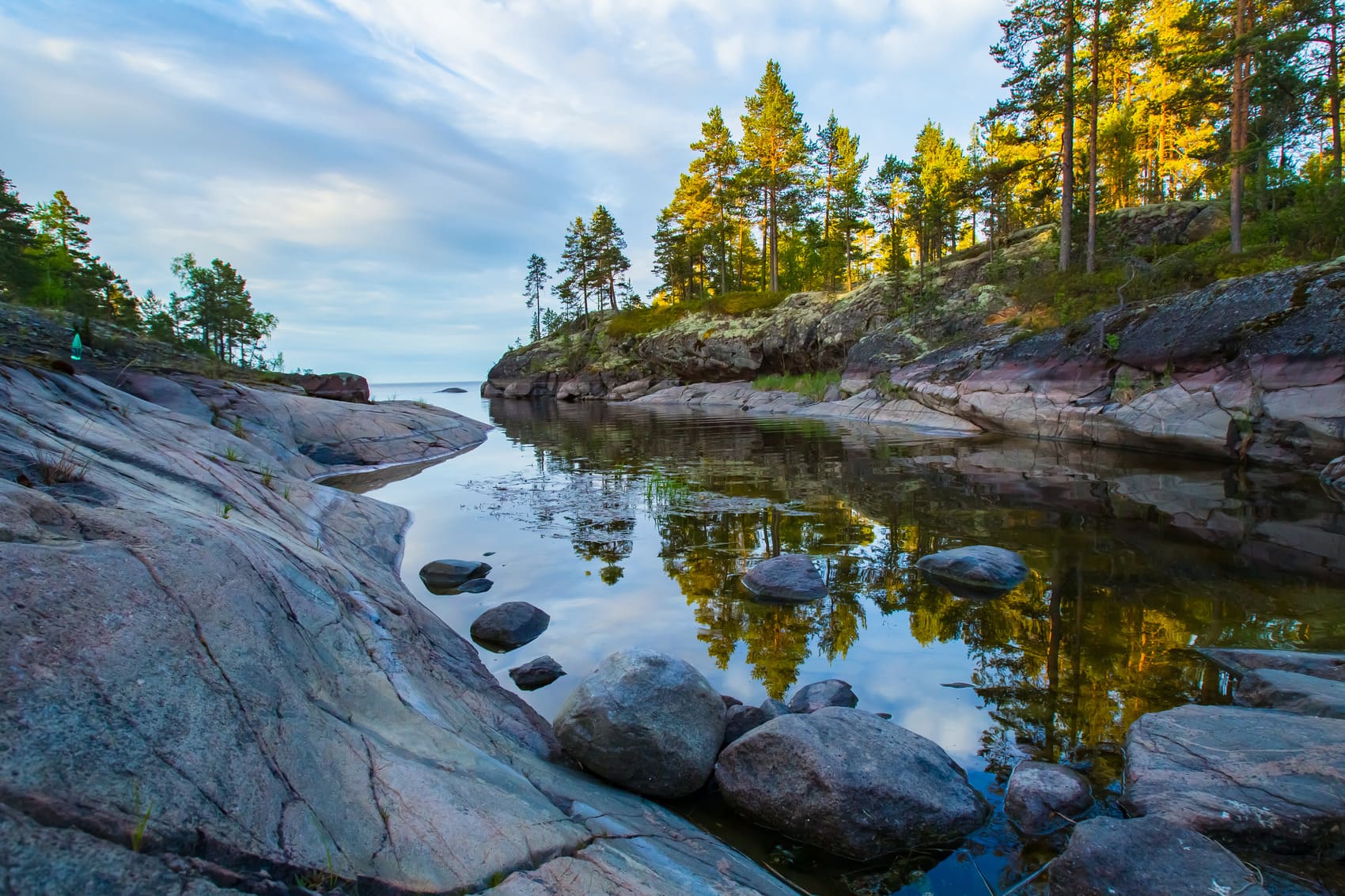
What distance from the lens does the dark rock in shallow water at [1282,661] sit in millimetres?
4773

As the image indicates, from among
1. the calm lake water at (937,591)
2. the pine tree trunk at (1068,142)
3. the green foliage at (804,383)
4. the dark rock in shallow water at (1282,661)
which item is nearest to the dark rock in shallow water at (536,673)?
the calm lake water at (937,591)

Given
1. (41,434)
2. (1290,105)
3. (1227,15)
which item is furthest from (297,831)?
(1227,15)

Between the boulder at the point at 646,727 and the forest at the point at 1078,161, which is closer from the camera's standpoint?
the boulder at the point at 646,727

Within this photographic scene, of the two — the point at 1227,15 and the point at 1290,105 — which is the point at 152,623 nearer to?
the point at 1290,105

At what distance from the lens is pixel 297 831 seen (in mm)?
2123

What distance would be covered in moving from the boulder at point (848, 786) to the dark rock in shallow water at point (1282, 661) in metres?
3.06

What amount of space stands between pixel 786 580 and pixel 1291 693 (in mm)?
4124

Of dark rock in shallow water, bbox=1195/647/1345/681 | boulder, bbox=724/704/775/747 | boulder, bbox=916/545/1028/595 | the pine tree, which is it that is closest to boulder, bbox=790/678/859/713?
boulder, bbox=724/704/775/747

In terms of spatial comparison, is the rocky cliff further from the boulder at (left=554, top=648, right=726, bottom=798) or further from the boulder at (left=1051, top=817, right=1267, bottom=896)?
the boulder at (left=1051, top=817, right=1267, bottom=896)

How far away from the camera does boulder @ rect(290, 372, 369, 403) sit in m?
23.5

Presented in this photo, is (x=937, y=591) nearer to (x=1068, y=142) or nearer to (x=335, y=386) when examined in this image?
(x=335, y=386)

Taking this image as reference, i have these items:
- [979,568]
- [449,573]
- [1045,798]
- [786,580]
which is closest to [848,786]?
[1045,798]

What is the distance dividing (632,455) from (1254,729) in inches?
611

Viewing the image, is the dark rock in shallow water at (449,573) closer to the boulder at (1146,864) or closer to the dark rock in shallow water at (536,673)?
the dark rock in shallow water at (536,673)
